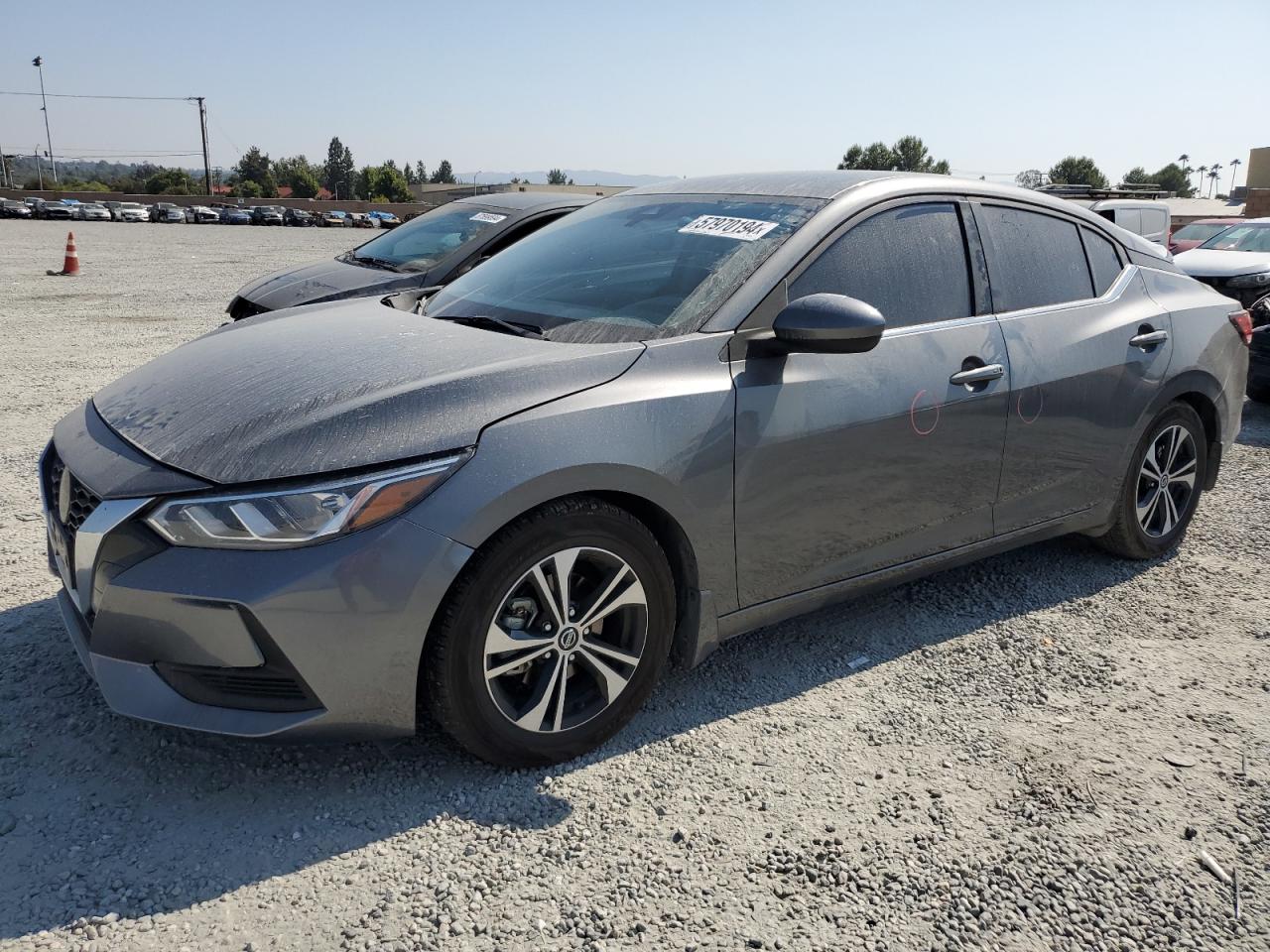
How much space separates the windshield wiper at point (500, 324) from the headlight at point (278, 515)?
36.1 inches

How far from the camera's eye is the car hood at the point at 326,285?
7164mm

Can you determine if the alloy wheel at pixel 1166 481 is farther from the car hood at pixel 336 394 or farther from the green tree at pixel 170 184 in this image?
the green tree at pixel 170 184

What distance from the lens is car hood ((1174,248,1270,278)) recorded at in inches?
404

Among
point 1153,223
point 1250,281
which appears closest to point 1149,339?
point 1250,281

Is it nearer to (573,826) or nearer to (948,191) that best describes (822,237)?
(948,191)

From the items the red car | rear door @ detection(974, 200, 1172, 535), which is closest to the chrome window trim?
rear door @ detection(974, 200, 1172, 535)

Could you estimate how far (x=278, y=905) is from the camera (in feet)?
7.58

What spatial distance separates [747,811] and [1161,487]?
9.45 feet

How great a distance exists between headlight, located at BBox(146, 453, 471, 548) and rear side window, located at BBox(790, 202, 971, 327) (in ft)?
4.93

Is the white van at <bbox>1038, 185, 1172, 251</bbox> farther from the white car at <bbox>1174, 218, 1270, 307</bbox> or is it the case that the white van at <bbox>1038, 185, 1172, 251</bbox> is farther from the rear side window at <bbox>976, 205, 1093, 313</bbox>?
the rear side window at <bbox>976, 205, 1093, 313</bbox>

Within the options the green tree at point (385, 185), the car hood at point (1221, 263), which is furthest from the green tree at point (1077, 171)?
the car hood at point (1221, 263)

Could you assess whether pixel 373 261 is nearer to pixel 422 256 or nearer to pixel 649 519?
pixel 422 256

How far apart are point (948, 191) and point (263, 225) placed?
60051mm

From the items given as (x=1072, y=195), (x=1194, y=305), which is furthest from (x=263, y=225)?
(x=1194, y=305)
